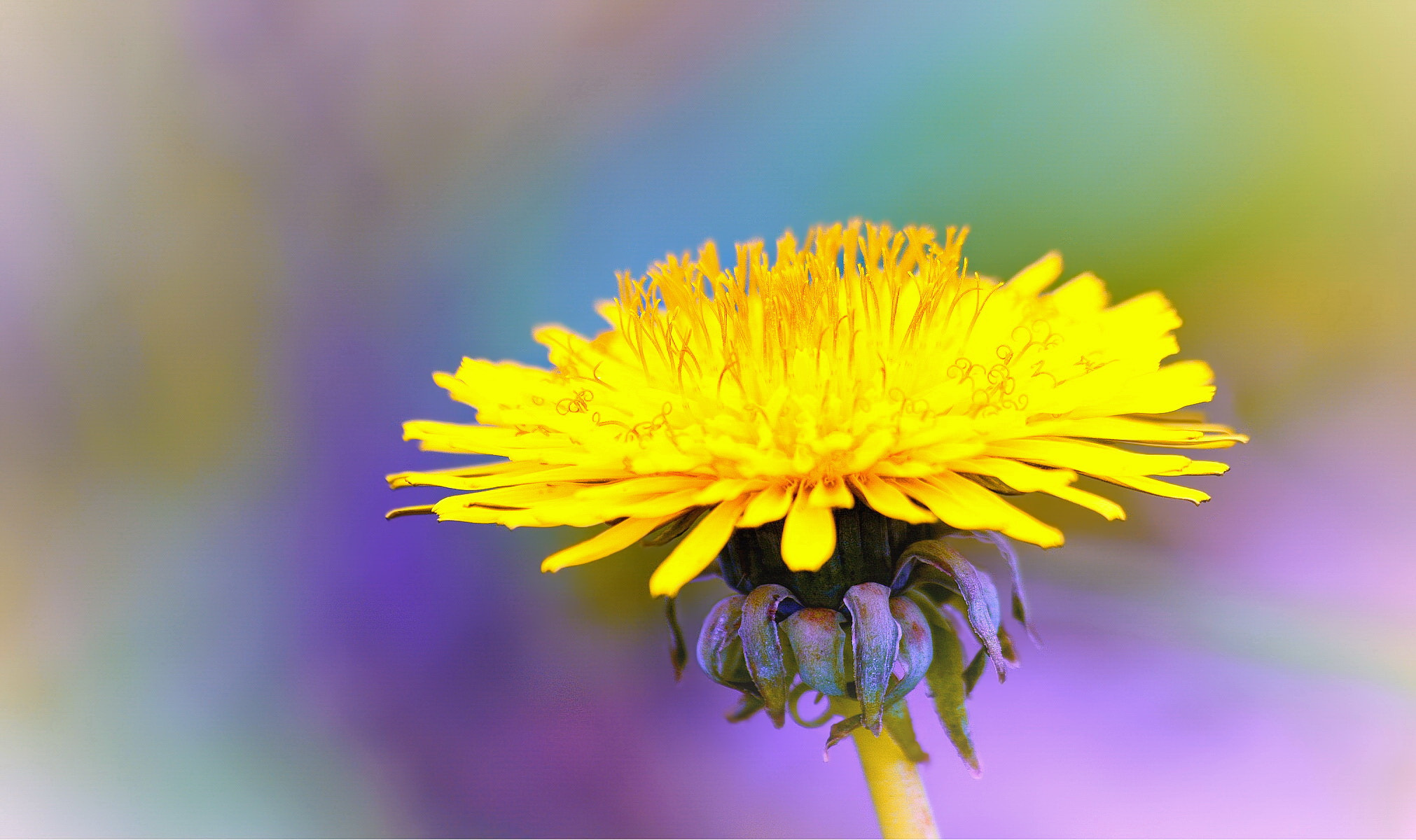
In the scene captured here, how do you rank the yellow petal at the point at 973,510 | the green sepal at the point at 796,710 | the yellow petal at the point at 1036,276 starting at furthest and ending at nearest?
the yellow petal at the point at 1036,276
the green sepal at the point at 796,710
the yellow petal at the point at 973,510

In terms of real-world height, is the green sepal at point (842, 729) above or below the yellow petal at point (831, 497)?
below

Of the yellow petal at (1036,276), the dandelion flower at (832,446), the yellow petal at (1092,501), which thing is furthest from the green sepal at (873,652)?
the yellow petal at (1036,276)

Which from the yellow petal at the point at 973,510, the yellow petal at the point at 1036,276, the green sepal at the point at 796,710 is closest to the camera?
the yellow petal at the point at 973,510

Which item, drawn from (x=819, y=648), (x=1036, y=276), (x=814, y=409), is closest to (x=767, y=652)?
(x=819, y=648)

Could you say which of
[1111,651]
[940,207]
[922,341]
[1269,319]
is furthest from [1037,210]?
[922,341]

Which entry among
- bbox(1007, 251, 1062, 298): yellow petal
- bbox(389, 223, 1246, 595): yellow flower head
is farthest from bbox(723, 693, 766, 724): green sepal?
bbox(1007, 251, 1062, 298): yellow petal

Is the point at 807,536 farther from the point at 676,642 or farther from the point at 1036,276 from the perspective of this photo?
the point at 1036,276

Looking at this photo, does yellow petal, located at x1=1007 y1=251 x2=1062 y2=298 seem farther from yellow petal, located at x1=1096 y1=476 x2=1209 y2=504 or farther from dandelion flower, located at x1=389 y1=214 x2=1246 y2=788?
yellow petal, located at x1=1096 y1=476 x2=1209 y2=504

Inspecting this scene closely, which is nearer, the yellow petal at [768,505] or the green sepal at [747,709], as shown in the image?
the yellow petal at [768,505]

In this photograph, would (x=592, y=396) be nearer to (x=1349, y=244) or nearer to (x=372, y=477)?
(x=372, y=477)

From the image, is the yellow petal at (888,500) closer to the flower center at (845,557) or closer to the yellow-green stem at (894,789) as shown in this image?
the flower center at (845,557)
